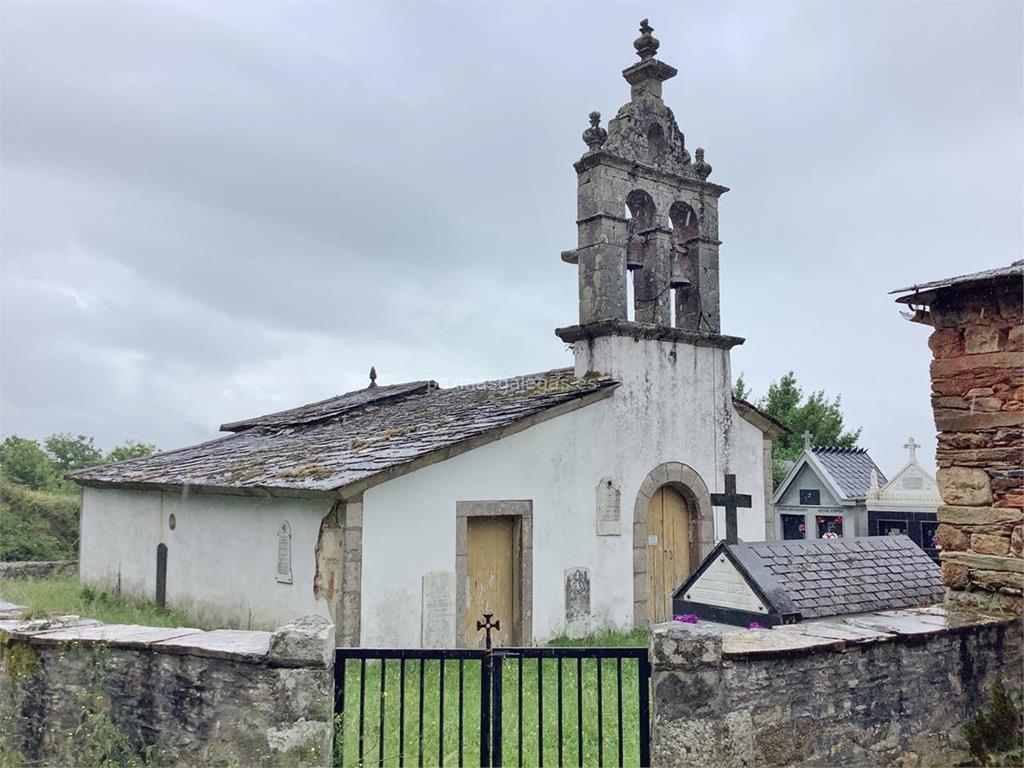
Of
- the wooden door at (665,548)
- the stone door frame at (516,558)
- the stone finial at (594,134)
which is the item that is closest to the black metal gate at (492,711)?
the stone door frame at (516,558)

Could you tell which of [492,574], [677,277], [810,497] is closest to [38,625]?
[492,574]

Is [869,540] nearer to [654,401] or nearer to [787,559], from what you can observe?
[787,559]

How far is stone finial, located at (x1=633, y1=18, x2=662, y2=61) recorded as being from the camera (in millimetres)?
12242

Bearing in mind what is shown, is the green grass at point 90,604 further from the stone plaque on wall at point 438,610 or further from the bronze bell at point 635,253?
the bronze bell at point 635,253

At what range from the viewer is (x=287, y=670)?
442cm

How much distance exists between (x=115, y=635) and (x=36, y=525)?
63.0ft

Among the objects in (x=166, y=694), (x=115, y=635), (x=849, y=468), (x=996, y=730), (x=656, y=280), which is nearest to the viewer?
(x=166, y=694)

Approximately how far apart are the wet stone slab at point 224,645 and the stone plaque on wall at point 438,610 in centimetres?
416

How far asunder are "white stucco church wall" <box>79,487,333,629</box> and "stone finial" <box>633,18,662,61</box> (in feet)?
26.7

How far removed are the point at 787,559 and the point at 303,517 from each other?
5068 mm

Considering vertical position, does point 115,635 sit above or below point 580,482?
below

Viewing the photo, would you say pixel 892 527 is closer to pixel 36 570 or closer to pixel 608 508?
pixel 608 508

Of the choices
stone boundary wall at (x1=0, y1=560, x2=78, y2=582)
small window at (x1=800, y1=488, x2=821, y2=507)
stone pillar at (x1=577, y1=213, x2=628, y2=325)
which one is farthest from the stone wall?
stone boundary wall at (x1=0, y1=560, x2=78, y2=582)

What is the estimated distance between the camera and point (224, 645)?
4.64 meters
